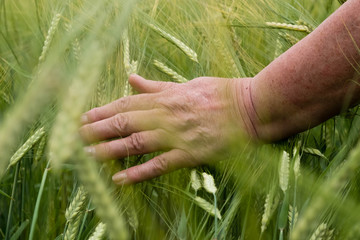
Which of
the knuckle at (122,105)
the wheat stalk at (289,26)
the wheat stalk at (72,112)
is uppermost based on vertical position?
the wheat stalk at (72,112)

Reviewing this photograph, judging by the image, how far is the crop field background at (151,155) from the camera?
0.78m

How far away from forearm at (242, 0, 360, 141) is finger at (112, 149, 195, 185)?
14cm

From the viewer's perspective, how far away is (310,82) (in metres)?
0.92

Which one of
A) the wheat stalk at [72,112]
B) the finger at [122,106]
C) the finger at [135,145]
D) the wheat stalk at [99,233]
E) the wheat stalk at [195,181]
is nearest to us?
the wheat stalk at [72,112]

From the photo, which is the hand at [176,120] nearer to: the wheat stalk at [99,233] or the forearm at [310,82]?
the forearm at [310,82]

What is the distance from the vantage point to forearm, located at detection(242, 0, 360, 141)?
872 mm

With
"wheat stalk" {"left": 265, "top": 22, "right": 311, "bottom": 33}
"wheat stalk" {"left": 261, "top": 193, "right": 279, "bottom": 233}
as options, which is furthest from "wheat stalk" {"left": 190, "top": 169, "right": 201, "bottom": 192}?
"wheat stalk" {"left": 265, "top": 22, "right": 311, "bottom": 33}

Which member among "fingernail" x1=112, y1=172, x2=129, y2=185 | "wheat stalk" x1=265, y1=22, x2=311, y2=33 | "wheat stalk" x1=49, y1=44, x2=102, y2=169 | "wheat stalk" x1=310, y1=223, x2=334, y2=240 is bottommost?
"wheat stalk" x1=310, y1=223, x2=334, y2=240

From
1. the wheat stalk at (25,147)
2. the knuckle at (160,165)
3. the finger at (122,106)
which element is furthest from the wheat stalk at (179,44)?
the wheat stalk at (25,147)

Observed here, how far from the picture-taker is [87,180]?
0.31 meters

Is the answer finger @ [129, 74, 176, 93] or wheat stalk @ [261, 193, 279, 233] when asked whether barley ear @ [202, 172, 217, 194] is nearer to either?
wheat stalk @ [261, 193, 279, 233]

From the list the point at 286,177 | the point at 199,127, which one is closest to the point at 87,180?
the point at 286,177

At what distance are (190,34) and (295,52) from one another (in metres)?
0.29

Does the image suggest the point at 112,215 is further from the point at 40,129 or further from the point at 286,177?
the point at 40,129
